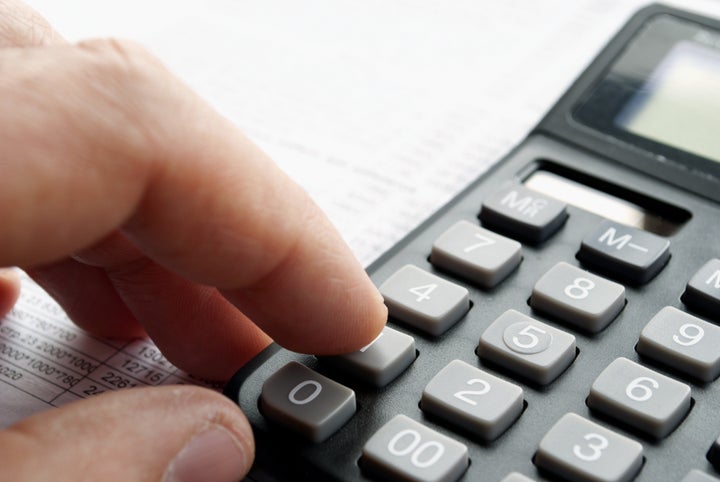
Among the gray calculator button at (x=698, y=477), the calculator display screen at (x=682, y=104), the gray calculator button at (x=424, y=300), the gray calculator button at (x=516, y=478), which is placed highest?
the calculator display screen at (x=682, y=104)

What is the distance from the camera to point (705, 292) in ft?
1.29

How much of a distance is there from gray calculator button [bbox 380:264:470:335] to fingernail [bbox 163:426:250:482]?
0.10 meters

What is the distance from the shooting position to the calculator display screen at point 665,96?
488 millimetres

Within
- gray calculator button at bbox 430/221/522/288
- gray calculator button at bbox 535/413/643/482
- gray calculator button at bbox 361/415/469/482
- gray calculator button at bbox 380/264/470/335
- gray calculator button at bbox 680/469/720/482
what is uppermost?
gray calculator button at bbox 430/221/522/288

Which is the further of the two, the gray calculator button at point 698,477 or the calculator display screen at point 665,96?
the calculator display screen at point 665,96

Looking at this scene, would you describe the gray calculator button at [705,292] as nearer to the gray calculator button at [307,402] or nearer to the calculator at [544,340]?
the calculator at [544,340]

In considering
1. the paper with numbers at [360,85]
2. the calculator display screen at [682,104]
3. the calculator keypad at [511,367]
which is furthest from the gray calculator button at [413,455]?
the calculator display screen at [682,104]

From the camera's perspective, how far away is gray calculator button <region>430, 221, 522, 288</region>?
0.41m

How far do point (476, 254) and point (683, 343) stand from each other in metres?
0.09

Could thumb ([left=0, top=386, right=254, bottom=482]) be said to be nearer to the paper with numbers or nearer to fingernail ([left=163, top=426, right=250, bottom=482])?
fingernail ([left=163, top=426, right=250, bottom=482])

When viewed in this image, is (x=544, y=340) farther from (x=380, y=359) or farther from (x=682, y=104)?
(x=682, y=104)

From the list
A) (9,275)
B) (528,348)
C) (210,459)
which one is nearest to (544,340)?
(528,348)

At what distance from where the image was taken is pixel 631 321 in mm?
391

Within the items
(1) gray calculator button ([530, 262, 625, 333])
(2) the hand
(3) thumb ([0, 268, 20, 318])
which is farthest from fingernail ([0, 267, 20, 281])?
(1) gray calculator button ([530, 262, 625, 333])
